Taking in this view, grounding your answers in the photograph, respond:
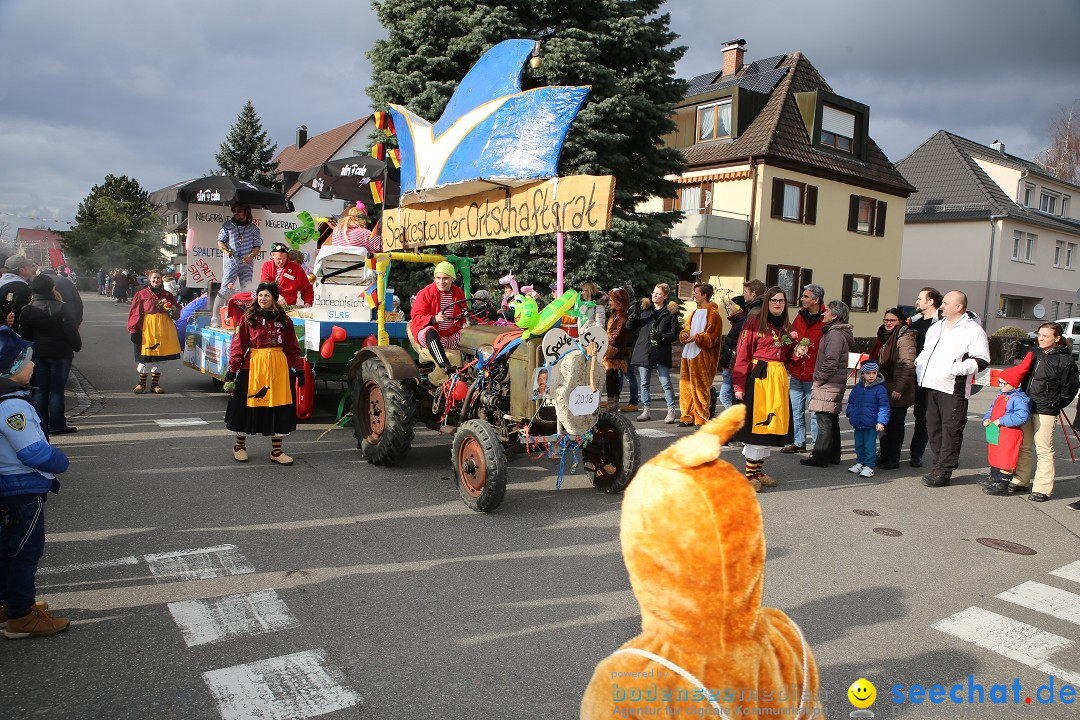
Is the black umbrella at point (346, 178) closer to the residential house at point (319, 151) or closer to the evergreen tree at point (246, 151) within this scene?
the residential house at point (319, 151)

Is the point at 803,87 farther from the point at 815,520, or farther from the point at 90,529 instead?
the point at 90,529

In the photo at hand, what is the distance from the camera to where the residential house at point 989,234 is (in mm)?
30750

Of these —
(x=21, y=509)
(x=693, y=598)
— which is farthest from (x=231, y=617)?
(x=693, y=598)

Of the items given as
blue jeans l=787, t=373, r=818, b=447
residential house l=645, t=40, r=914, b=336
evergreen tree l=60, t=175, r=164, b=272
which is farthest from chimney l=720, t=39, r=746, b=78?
evergreen tree l=60, t=175, r=164, b=272

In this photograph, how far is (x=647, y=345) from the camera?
9930 millimetres

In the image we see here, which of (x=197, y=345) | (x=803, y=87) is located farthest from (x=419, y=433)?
(x=803, y=87)

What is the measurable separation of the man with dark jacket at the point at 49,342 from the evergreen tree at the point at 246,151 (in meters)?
33.8

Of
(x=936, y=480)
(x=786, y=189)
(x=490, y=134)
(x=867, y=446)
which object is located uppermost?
(x=786, y=189)

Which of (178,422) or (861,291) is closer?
(178,422)

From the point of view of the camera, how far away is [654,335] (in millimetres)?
9836

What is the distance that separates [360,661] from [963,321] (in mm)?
6293

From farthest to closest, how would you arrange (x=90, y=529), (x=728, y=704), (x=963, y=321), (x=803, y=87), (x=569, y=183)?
1. (x=803, y=87)
2. (x=963, y=321)
3. (x=569, y=183)
4. (x=90, y=529)
5. (x=728, y=704)

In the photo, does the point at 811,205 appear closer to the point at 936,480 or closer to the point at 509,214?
the point at 936,480

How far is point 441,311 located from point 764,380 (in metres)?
3.13
